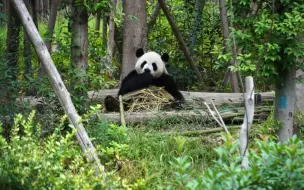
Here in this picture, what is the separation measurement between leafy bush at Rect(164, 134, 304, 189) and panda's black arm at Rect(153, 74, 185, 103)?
551 cm

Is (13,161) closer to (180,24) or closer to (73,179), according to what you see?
(73,179)

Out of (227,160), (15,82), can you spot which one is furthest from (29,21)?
(227,160)

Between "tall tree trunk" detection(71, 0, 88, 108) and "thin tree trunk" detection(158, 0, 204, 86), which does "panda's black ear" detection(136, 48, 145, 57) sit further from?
"tall tree trunk" detection(71, 0, 88, 108)

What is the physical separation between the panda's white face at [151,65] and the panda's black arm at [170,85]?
13 centimetres

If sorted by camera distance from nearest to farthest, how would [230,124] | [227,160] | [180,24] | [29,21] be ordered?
[227,160] < [29,21] < [230,124] < [180,24]

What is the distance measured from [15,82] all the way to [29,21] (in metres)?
0.89

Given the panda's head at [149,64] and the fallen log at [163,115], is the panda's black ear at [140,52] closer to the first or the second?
the panda's head at [149,64]

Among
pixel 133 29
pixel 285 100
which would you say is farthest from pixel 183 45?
pixel 285 100

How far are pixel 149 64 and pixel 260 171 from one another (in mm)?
6392

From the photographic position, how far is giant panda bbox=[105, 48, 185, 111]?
9.01 meters

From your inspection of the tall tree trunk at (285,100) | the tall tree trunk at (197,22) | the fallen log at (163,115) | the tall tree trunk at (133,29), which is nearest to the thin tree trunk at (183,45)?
the tall tree trunk at (133,29)

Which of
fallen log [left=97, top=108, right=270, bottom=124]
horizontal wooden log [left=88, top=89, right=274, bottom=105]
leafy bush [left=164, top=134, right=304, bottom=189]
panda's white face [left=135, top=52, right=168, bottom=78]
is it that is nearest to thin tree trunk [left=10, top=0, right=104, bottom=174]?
fallen log [left=97, top=108, right=270, bottom=124]

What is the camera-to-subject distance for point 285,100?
5910 mm

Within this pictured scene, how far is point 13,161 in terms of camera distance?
4.03 meters
